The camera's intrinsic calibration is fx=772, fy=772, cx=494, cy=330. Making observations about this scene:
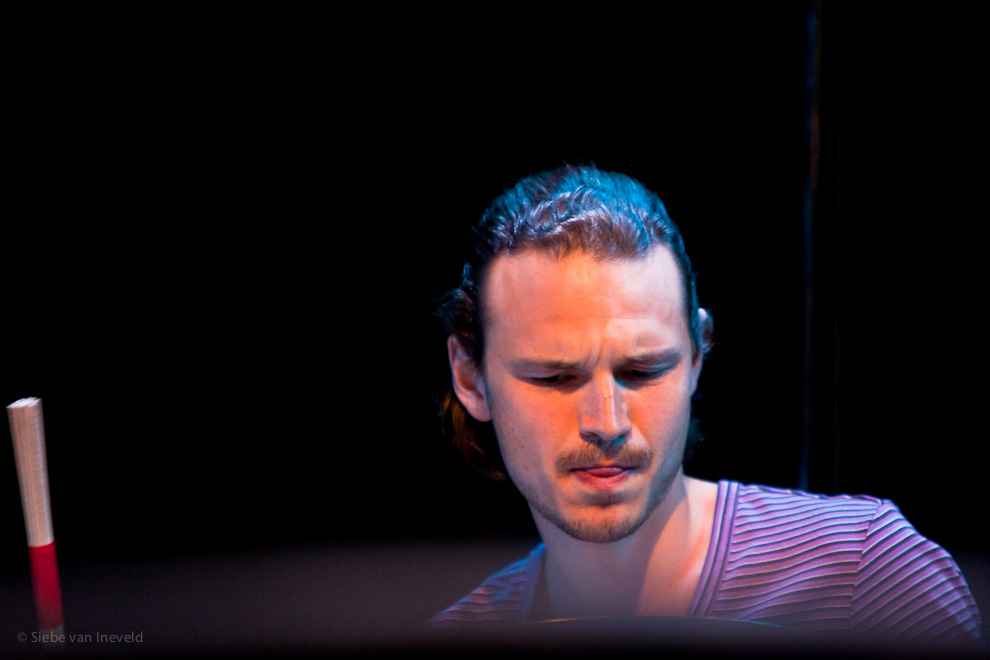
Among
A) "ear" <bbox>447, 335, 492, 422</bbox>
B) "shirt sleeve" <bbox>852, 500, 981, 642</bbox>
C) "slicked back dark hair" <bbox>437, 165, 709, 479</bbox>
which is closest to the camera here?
"shirt sleeve" <bbox>852, 500, 981, 642</bbox>

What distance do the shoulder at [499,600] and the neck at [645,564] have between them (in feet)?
0.43

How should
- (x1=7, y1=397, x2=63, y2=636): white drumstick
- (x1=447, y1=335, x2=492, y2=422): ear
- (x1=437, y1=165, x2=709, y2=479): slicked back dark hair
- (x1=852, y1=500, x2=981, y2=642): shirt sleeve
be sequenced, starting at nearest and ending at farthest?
(x1=7, y1=397, x2=63, y2=636): white drumstick → (x1=852, y1=500, x2=981, y2=642): shirt sleeve → (x1=437, y1=165, x2=709, y2=479): slicked back dark hair → (x1=447, y1=335, x2=492, y2=422): ear

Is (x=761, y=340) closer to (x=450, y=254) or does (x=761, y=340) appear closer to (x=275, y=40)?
(x=450, y=254)

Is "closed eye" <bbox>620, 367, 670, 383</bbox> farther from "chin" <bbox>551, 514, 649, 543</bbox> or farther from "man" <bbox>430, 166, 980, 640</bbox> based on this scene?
"chin" <bbox>551, 514, 649, 543</bbox>

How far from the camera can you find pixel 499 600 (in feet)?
4.69

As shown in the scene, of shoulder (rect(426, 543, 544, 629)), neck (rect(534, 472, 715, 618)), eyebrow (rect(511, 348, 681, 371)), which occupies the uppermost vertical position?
eyebrow (rect(511, 348, 681, 371))

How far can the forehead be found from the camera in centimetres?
113

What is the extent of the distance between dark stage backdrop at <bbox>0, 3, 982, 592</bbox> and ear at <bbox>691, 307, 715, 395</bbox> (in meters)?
0.19

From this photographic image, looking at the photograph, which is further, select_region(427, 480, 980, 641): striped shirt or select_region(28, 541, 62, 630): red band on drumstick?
select_region(427, 480, 980, 641): striped shirt

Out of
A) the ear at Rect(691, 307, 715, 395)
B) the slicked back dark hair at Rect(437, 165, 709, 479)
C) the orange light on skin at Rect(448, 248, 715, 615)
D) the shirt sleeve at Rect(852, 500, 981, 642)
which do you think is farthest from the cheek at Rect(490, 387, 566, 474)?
the shirt sleeve at Rect(852, 500, 981, 642)

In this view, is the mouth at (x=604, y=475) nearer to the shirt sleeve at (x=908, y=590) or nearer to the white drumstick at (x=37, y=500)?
the shirt sleeve at (x=908, y=590)

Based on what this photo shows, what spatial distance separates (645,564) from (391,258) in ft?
2.37

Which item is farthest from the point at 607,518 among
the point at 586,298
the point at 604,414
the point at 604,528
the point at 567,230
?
the point at 567,230

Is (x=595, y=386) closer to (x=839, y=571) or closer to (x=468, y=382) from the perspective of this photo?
(x=468, y=382)
